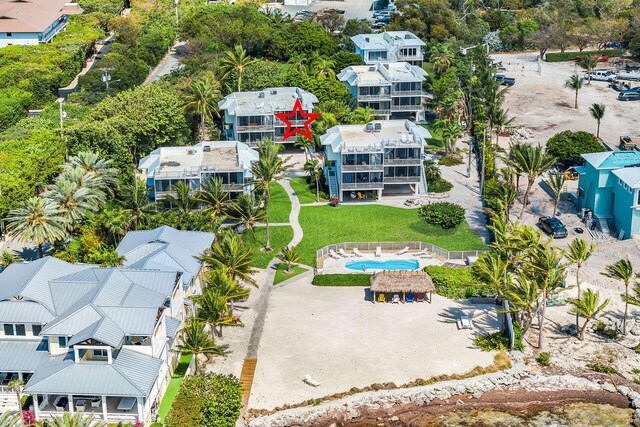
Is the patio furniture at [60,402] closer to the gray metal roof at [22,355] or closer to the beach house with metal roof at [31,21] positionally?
the gray metal roof at [22,355]

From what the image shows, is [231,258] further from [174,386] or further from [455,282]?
[455,282]

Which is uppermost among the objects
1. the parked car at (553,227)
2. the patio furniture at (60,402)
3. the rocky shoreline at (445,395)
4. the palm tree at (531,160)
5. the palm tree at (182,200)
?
the palm tree at (531,160)

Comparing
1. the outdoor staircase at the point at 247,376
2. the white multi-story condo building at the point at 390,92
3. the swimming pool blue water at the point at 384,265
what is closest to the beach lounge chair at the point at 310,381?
the outdoor staircase at the point at 247,376

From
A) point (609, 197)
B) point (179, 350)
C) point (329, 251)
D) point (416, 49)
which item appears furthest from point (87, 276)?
point (416, 49)

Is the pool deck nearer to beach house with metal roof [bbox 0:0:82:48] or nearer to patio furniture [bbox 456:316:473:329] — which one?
patio furniture [bbox 456:316:473:329]

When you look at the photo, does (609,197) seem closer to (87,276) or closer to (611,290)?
(611,290)

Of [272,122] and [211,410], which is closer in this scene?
[211,410]
